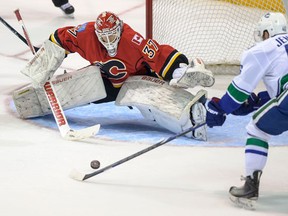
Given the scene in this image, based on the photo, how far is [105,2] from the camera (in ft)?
25.1

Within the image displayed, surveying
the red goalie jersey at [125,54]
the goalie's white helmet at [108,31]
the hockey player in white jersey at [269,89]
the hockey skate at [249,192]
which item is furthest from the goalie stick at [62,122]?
the hockey skate at [249,192]

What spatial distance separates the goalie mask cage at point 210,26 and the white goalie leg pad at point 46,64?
3.89ft

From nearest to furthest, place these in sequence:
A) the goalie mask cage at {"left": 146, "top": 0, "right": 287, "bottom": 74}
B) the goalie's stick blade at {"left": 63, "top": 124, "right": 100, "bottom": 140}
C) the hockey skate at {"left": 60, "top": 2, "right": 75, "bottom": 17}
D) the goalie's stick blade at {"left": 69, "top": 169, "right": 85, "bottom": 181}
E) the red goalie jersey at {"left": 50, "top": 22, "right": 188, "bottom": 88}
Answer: the goalie's stick blade at {"left": 69, "top": 169, "right": 85, "bottom": 181} → the goalie's stick blade at {"left": 63, "top": 124, "right": 100, "bottom": 140} → the red goalie jersey at {"left": 50, "top": 22, "right": 188, "bottom": 88} → the goalie mask cage at {"left": 146, "top": 0, "right": 287, "bottom": 74} → the hockey skate at {"left": 60, "top": 2, "right": 75, "bottom": 17}

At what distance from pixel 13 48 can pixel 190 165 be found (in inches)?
103

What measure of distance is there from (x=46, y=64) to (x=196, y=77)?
0.76m

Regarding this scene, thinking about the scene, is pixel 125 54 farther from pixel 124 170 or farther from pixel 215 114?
pixel 215 114

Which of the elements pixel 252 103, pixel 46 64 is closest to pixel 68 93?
pixel 46 64

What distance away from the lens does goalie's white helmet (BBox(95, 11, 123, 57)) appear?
410 centimetres

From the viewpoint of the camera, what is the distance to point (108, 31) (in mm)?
4102

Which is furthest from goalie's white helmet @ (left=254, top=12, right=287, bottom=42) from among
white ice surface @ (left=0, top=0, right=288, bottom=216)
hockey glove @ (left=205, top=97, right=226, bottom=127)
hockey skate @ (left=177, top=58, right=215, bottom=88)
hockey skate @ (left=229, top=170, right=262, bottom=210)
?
hockey skate @ (left=177, top=58, right=215, bottom=88)

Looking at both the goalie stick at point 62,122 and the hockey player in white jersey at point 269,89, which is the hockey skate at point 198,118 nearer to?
the goalie stick at point 62,122

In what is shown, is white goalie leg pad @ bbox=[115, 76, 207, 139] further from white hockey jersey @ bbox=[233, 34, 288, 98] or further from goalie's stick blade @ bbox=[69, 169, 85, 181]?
white hockey jersey @ bbox=[233, 34, 288, 98]

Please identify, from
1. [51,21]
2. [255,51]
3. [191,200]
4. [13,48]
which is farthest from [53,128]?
[51,21]

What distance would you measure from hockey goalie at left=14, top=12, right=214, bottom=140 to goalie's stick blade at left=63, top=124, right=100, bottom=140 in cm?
24
